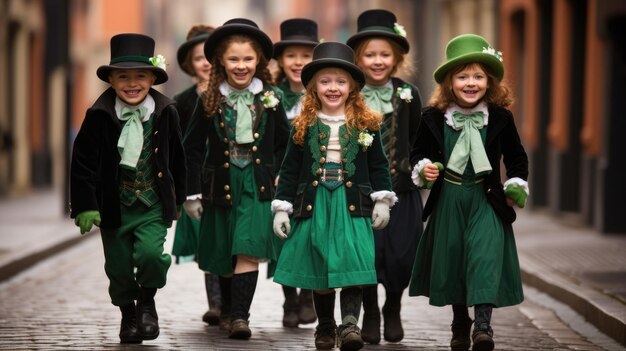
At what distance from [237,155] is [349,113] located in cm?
102

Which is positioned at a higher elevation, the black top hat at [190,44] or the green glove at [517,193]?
the black top hat at [190,44]

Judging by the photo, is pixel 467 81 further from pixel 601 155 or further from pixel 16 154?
pixel 16 154

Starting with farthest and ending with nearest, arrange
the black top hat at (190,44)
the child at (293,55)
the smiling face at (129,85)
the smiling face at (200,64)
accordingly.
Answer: the black top hat at (190,44) → the smiling face at (200,64) → the child at (293,55) → the smiling face at (129,85)

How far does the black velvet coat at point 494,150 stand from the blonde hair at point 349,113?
283 millimetres

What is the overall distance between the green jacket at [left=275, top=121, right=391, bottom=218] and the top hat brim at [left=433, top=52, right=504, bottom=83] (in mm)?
522

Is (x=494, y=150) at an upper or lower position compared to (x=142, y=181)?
upper

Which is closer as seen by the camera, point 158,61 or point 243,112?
point 158,61

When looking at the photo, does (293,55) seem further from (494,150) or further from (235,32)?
(494,150)

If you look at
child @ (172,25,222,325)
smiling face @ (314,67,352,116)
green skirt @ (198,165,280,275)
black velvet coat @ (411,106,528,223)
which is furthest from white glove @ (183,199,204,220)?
black velvet coat @ (411,106,528,223)

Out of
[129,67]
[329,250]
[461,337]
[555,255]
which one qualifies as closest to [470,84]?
[329,250]

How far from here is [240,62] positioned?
29.4 feet

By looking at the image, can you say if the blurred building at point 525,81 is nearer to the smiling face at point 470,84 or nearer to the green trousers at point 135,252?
the smiling face at point 470,84

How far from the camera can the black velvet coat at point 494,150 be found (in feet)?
26.6

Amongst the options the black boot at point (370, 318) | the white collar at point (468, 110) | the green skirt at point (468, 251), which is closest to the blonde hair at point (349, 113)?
the white collar at point (468, 110)
